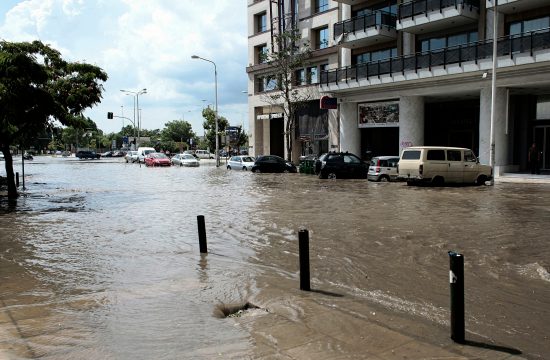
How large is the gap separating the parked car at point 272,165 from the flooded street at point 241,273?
2106 centimetres

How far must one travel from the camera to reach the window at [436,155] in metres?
22.7

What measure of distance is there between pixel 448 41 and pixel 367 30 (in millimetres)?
5642

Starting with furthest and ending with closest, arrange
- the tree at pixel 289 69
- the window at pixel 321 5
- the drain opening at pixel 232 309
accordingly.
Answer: the window at pixel 321 5
the tree at pixel 289 69
the drain opening at pixel 232 309

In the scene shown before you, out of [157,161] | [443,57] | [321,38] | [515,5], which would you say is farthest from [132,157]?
[515,5]

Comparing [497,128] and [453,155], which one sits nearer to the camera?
[453,155]

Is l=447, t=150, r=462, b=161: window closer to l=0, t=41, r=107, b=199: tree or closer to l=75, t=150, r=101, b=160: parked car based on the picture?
l=0, t=41, r=107, b=199: tree

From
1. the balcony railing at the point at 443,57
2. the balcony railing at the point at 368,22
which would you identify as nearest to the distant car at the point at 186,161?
the balcony railing at the point at 443,57

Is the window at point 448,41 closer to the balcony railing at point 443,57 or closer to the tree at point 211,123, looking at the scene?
the balcony railing at point 443,57

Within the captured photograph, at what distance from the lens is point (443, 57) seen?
92.6ft

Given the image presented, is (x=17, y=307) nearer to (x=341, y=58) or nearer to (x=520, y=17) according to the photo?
(x=520, y=17)

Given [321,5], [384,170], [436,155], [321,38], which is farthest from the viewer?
[321,38]

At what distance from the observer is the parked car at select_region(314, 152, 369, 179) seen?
28.9 metres

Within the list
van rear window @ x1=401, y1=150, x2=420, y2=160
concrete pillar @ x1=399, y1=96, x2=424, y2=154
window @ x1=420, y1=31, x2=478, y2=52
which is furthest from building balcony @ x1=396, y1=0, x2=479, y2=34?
van rear window @ x1=401, y1=150, x2=420, y2=160

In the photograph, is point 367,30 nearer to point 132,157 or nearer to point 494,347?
point 494,347
